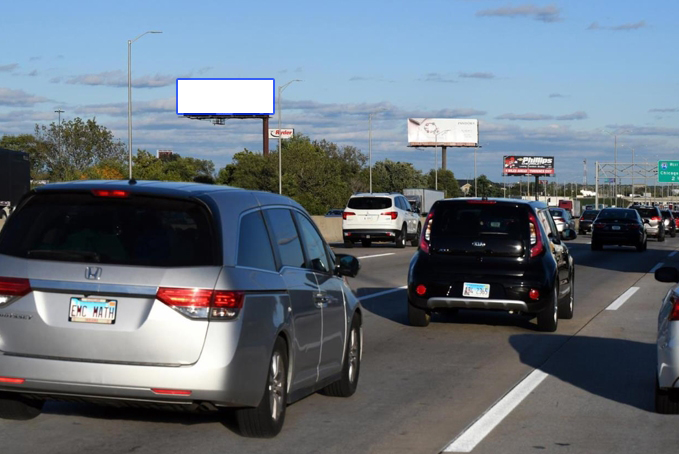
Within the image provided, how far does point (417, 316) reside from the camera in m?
15.3

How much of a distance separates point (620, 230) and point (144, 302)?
3720 centimetres

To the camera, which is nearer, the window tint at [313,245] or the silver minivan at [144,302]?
the silver minivan at [144,302]

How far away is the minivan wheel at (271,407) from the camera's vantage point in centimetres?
758

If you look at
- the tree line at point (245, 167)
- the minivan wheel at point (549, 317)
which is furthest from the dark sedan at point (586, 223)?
the minivan wheel at point (549, 317)

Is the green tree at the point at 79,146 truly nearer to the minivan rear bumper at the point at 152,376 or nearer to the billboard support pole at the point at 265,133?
the billboard support pole at the point at 265,133

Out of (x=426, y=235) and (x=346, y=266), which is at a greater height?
(x=346, y=266)

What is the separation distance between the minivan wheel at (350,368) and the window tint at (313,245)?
0.72m

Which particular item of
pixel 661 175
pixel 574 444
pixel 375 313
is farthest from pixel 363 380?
pixel 661 175

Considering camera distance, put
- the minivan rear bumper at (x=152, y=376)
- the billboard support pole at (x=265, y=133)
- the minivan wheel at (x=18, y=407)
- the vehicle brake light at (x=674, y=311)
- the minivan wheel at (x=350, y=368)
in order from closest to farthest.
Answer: the minivan rear bumper at (x=152, y=376) → the minivan wheel at (x=18, y=407) → the vehicle brake light at (x=674, y=311) → the minivan wheel at (x=350, y=368) → the billboard support pole at (x=265, y=133)

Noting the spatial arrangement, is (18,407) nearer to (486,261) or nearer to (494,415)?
(494,415)

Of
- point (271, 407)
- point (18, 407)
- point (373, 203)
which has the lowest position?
point (373, 203)

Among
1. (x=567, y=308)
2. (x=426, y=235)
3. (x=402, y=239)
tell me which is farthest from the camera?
(x=402, y=239)

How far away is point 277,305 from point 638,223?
36953mm

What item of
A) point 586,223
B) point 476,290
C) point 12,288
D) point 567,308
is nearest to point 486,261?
point 476,290
